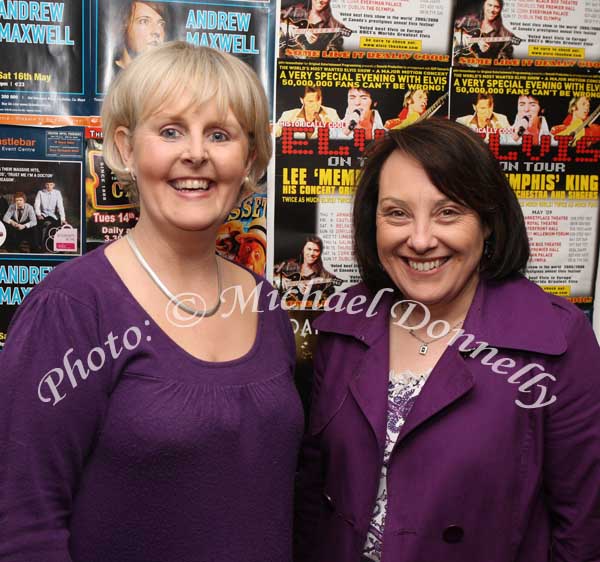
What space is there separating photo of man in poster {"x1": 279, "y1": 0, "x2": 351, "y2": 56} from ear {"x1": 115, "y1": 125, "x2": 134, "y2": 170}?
1.70ft

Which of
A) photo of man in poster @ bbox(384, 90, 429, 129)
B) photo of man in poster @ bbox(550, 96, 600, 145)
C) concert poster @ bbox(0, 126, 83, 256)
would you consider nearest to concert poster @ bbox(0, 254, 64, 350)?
concert poster @ bbox(0, 126, 83, 256)

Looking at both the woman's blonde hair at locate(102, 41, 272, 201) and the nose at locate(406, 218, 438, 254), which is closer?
the woman's blonde hair at locate(102, 41, 272, 201)

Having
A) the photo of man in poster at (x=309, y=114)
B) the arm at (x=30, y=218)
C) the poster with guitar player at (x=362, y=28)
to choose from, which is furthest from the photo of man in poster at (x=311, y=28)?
the arm at (x=30, y=218)

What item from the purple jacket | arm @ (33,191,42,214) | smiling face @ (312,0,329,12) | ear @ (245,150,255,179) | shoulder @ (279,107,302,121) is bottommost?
the purple jacket

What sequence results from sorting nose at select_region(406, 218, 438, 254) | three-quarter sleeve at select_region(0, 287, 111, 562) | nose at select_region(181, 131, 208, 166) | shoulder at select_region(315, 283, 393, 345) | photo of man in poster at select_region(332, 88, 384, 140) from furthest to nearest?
photo of man in poster at select_region(332, 88, 384, 140) → shoulder at select_region(315, 283, 393, 345) → nose at select_region(406, 218, 438, 254) → nose at select_region(181, 131, 208, 166) → three-quarter sleeve at select_region(0, 287, 111, 562)

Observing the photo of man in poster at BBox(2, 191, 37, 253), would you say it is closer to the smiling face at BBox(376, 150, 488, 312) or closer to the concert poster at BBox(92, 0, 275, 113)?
the concert poster at BBox(92, 0, 275, 113)

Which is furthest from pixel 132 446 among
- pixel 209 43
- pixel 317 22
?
pixel 317 22

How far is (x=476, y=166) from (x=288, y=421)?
589 millimetres

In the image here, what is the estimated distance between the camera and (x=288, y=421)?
1198 mm

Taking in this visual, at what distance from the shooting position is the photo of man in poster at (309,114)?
1.55 meters

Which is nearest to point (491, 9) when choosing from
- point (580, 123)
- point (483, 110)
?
point (483, 110)

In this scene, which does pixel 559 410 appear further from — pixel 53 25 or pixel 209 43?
pixel 53 25

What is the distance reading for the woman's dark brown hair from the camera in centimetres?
121

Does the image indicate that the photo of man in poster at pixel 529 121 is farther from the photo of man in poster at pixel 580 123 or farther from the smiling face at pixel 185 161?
the smiling face at pixel 185 161
